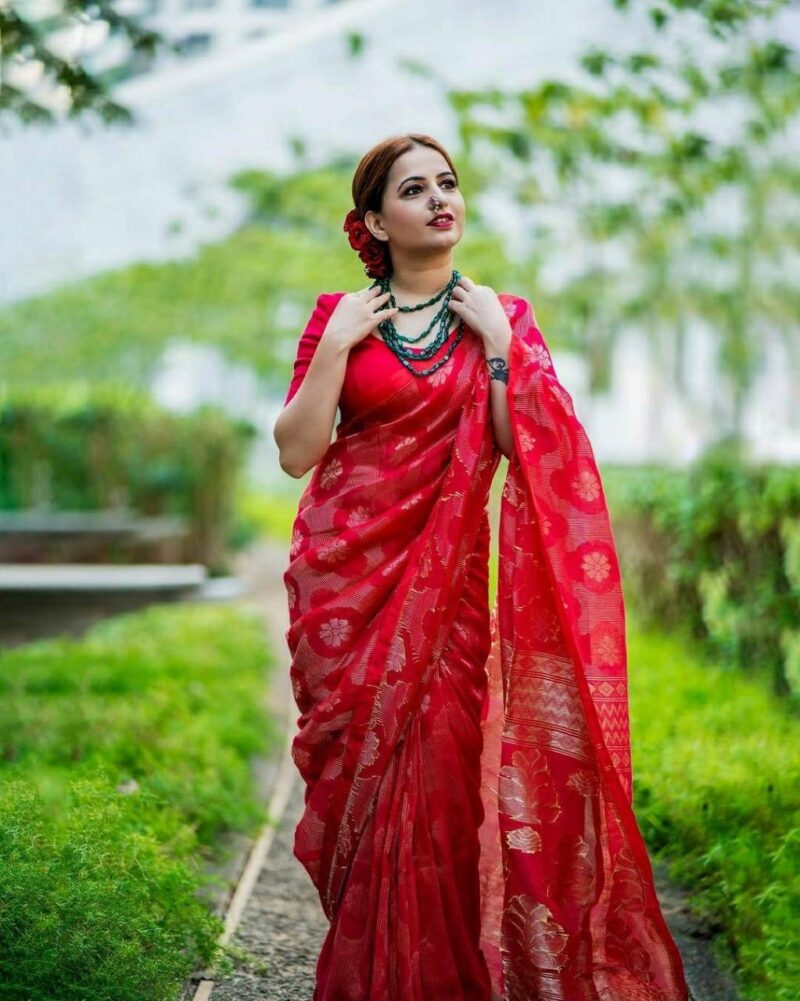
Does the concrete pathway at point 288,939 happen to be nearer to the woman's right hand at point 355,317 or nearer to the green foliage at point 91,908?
the green foliage at point 91,908

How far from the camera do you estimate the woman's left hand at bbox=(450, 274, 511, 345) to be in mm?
3074

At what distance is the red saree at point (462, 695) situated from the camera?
2.94 m

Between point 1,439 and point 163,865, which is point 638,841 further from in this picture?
point 1,439

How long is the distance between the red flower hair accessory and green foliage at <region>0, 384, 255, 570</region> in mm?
11717

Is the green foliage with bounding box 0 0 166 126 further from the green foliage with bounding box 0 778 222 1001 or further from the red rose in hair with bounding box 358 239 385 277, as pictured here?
the green foliage with bounding box 0 778 222 1001

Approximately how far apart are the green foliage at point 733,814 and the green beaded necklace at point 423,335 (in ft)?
5.26

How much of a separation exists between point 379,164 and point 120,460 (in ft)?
39.6

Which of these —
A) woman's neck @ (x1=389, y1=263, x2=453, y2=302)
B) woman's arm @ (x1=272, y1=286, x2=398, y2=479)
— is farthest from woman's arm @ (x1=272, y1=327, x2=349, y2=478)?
woman's neck @ (x1=389, y1=263, x2=453, y2=302)

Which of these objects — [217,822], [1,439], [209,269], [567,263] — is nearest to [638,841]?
[217,822]

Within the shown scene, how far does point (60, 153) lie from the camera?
20766mm

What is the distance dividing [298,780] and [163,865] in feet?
8.38

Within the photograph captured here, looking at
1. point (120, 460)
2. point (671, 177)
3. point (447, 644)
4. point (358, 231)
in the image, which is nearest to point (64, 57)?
point (358, 231)

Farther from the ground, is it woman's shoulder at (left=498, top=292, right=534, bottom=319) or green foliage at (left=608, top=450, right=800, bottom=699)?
woman's shoulder at (left=498, top=292, right=534, bottom=319)

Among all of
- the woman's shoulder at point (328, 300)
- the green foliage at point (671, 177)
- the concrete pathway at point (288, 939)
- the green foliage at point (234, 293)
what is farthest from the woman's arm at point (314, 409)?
the green foliage at point (234, 293)
